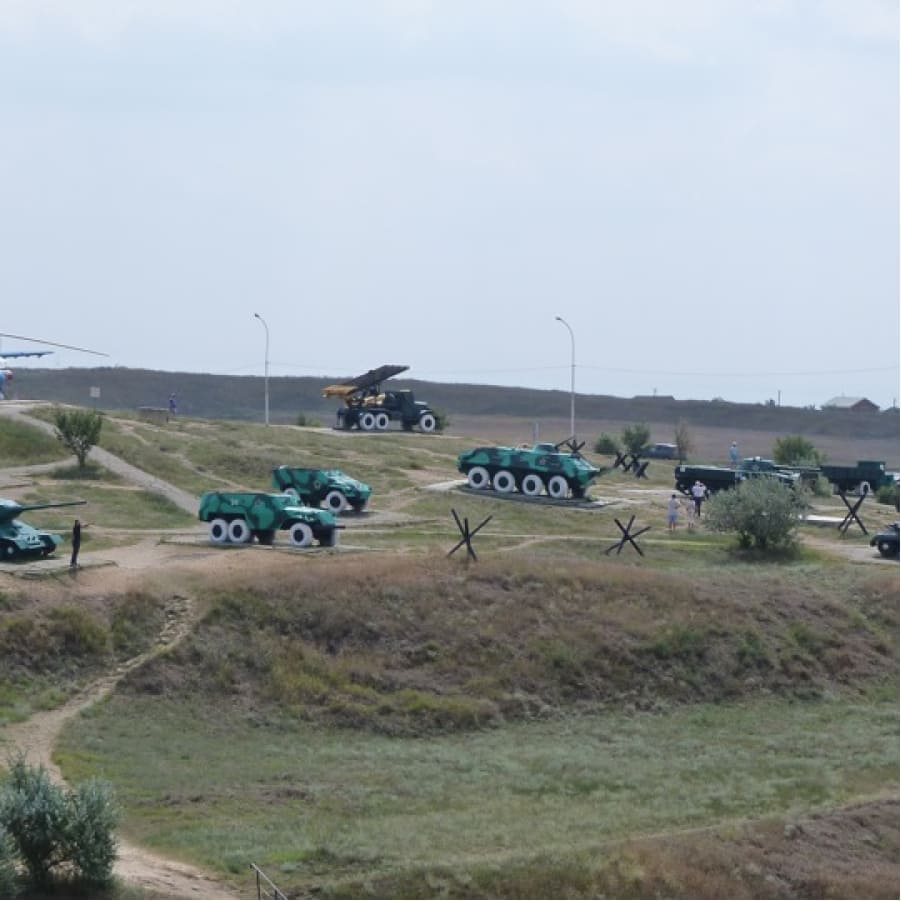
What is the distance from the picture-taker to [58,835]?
941 inches

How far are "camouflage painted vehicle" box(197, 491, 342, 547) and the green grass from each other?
475 inches

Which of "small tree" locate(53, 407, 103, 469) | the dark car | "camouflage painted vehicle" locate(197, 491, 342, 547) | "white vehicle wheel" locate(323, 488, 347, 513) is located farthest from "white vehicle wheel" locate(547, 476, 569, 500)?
"small tree" locate(53, 407, 103, 469)

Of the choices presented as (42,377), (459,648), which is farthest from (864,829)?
(42,377)

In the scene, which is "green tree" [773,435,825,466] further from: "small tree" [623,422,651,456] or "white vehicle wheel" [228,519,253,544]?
"white vehicle wheel" [228,519,253,544]

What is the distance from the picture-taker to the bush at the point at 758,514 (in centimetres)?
5525

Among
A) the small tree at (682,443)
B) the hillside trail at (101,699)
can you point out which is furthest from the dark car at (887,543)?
the small tree at (682,443)

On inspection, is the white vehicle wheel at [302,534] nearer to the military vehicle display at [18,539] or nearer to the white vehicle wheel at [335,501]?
the military vehicle display at [18,539]

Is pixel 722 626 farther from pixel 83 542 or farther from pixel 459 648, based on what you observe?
pixel 83 542

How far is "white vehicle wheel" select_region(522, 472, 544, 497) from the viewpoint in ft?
206

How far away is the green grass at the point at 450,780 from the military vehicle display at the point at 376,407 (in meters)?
45.5

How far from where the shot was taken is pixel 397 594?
43.7 metres

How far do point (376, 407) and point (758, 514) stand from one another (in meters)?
33.8

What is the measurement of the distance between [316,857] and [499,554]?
76.3 ft

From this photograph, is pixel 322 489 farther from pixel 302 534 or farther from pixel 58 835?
pixel 58 835
